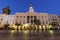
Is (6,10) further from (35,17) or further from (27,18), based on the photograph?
(35,17)

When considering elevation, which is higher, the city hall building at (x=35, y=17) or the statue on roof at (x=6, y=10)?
the statue on roof at (x=6, y=10)

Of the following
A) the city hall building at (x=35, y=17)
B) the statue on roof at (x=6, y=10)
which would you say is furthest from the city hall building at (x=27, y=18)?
the statue on roof at (x=6, y=10)

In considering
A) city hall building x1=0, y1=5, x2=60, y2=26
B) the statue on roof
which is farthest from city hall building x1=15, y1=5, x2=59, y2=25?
the statue on roof

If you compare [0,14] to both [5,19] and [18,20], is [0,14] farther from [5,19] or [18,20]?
[18,20]

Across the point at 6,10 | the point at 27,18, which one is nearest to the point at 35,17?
Answer: the point at 27,18

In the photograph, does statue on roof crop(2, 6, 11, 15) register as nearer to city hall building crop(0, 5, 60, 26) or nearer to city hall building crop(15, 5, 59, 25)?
city hall building crop(0, 5, 60, 26)

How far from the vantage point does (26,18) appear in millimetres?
86938

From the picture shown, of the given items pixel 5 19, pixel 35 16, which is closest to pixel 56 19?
pixel 35 16

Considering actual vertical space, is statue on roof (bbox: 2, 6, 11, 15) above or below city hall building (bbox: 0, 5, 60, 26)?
above

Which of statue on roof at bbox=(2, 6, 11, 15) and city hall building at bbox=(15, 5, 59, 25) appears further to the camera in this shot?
statue on roof at bbox=(2, 6, 11, 15)

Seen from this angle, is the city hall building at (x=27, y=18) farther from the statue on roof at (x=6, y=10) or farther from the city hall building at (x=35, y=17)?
the statue on roof at (x=6, y=10)

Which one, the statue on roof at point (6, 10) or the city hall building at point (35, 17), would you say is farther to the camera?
the statue on roof at point (6, 10)

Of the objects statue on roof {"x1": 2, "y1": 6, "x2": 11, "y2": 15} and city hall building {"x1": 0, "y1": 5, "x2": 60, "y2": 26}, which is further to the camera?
statue on roof {"x1": 2, "y1": 6, "x2": 11, "y2": 15}

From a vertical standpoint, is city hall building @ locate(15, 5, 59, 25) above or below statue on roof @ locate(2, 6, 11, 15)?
below
